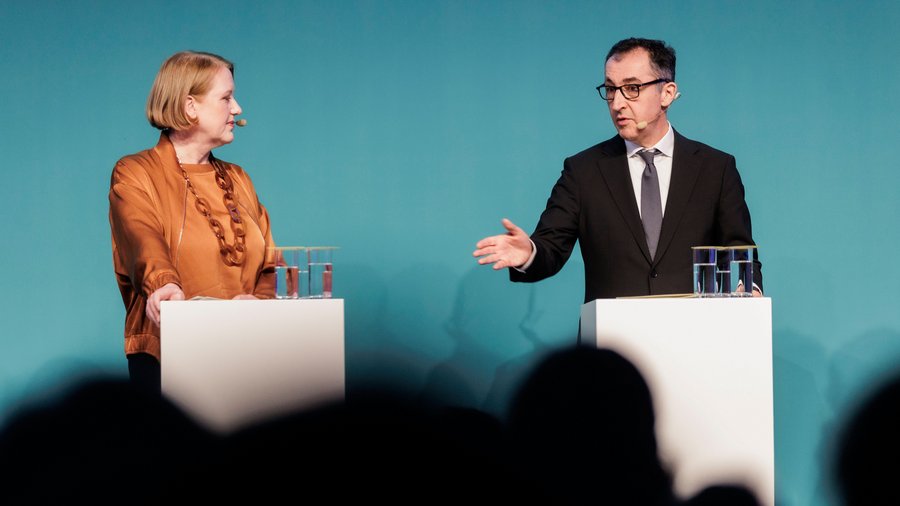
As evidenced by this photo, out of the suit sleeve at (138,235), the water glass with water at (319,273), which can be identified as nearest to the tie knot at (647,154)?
the water glass with water at (319,273)

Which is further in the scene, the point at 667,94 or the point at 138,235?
the point at 667,94

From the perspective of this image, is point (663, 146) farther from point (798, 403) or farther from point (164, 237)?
point (798, 403)

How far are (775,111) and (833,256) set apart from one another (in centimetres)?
67

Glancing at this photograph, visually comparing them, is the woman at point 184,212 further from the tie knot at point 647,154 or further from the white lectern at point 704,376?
the tie knot at point 647,154

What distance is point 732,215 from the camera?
309 centimetres

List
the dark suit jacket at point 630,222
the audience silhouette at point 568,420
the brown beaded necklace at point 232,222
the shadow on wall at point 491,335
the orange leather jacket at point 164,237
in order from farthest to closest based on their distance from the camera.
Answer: the shadow on wall at point 491,335 → the dark suit jacket at point 630,222 → the brown beaded necklace at point 232,222 → the orange leather jacket at point 164,237 → the audience silhouette at point 568,420

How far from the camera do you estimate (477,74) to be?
451 centimetres

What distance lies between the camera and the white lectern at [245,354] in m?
2.45

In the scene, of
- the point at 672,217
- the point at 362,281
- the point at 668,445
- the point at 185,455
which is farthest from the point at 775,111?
the point at 185,455

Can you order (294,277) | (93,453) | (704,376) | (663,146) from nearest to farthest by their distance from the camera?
(93,453) < (704,376) < (294,277) < (663,146)

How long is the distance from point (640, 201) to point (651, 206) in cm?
4

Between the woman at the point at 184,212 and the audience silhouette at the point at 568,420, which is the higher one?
the woman at the point at 184,212

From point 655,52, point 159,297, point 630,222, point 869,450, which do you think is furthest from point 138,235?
point 869,450

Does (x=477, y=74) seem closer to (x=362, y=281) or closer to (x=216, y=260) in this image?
(x=362, y=281)
